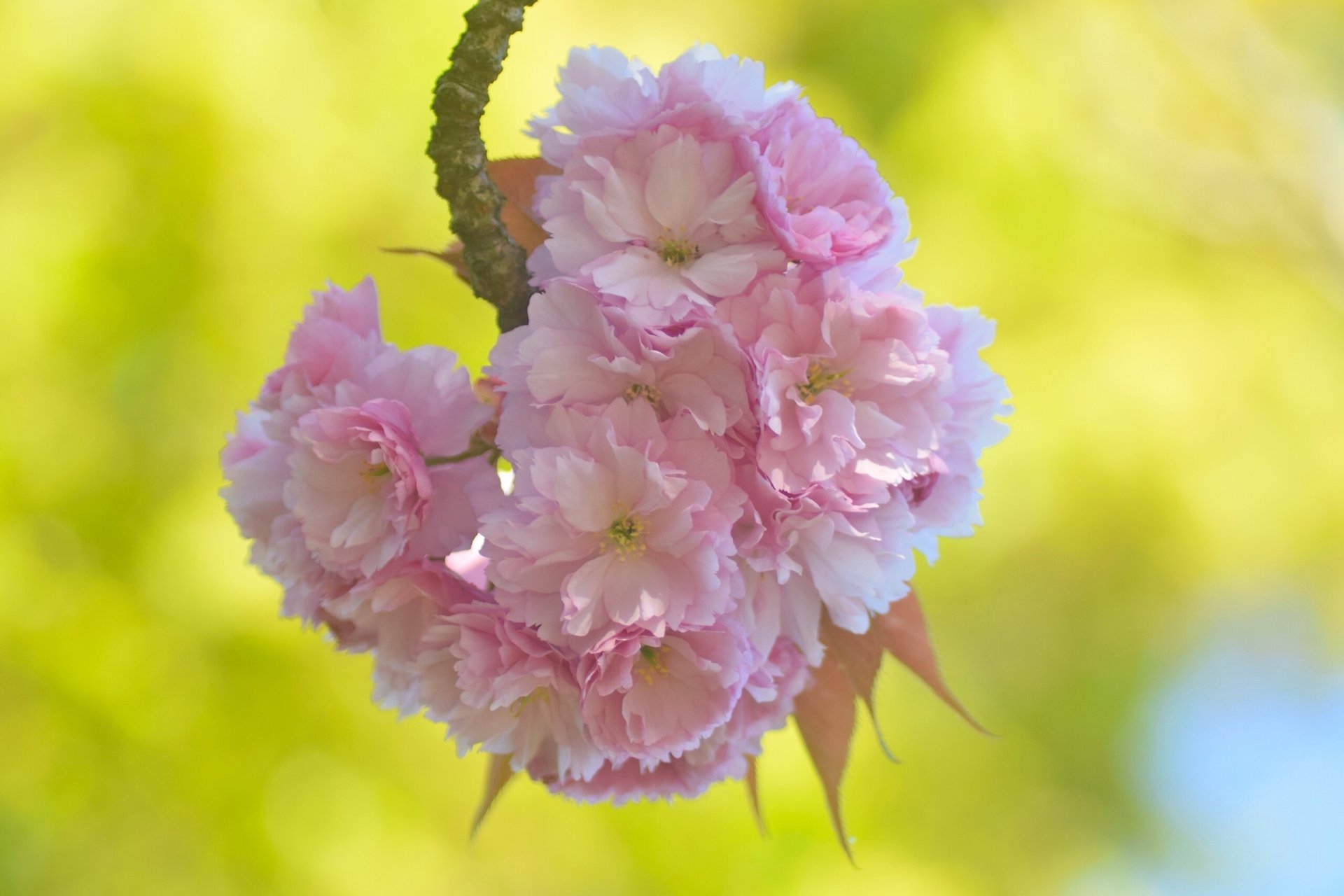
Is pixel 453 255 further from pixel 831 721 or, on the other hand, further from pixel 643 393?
pixel 831 721

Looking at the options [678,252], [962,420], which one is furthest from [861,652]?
[678,252]

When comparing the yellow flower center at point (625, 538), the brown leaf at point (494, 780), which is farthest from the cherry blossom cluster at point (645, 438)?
the brown leaf at point (494, 780)

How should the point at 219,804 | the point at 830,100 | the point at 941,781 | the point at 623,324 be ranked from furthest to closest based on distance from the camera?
the point at 830,100 < the point at 941,781 < the point at 219,804 < the point at 623,324

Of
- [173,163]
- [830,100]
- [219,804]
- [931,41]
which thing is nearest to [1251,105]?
[931,41]

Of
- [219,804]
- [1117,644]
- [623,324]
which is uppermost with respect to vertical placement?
[623,324]

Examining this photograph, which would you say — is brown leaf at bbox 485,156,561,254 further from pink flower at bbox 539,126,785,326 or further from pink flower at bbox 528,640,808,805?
pink flower at bbox 528,640,808,805

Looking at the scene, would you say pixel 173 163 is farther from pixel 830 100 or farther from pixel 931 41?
pixel 931 41

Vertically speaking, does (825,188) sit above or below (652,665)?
above
